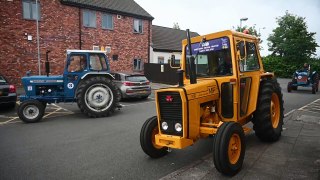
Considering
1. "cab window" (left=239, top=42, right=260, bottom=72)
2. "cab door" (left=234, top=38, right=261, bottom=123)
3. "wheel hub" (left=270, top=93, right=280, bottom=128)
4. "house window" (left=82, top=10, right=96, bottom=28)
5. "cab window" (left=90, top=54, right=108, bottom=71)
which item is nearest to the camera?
"cab door" (left=234, top=38, right=261, bottom=123)

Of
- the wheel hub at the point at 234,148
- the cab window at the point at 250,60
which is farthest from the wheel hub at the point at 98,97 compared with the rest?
the wheel hub at the point at 234,148

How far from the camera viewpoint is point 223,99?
5.46m

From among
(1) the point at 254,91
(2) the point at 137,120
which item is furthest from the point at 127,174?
(2) the point at 137,120

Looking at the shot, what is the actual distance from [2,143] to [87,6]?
16.8m

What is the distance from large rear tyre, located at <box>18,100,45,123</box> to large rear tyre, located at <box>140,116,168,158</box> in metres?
5.68

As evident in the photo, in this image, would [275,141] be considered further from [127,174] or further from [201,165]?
[127,174]

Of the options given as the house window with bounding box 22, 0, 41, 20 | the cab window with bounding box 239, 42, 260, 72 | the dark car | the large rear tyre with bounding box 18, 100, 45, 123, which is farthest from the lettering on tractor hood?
the house window with bounding box 22, 0, 41, 20

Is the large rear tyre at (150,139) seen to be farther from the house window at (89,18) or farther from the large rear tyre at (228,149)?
the house window at (89,18)

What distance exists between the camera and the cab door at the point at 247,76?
18.0 feet

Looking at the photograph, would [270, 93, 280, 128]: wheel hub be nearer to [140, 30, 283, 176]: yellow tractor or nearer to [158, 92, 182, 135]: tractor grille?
[140, 30, 283, 176]: yellow tractor

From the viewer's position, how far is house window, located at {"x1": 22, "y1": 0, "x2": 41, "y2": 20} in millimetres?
18625

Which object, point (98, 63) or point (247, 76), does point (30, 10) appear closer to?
point (98, 63)

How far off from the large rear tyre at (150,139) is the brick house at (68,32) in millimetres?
16074

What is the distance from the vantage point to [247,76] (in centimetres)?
592
